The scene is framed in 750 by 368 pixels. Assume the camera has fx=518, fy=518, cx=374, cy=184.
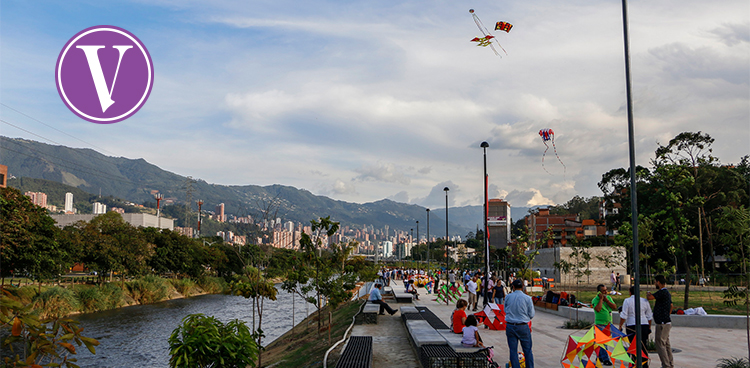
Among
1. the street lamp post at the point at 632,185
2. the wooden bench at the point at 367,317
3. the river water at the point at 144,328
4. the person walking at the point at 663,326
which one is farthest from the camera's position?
the river water at the point at 144,328

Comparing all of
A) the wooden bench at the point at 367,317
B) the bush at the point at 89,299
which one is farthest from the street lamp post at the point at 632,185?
the bush at the point at 89,299

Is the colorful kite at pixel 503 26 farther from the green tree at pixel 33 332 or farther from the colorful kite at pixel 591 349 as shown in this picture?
the green tree at pixel 33 332

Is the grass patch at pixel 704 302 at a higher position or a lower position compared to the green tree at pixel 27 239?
lower

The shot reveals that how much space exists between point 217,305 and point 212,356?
40511 millimetres

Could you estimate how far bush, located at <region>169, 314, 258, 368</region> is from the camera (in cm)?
782

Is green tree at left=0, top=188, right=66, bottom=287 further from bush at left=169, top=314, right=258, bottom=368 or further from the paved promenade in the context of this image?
bush at left=169, top=314, right=258, bottom=368

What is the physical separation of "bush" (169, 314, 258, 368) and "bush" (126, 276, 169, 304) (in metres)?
43.3

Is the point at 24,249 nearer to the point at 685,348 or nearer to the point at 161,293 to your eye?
the point at 161,293

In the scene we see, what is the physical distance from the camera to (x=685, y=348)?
39.9 feet

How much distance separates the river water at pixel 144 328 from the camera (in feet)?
70.7

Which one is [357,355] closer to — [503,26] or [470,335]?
[470,335]

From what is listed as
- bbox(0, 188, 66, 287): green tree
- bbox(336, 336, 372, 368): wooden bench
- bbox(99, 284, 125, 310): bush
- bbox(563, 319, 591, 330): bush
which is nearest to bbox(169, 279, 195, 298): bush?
bbox(99, 284, 125, 310): bush

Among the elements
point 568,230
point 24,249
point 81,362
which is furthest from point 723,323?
point 568,230

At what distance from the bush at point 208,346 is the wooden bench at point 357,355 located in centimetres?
172
